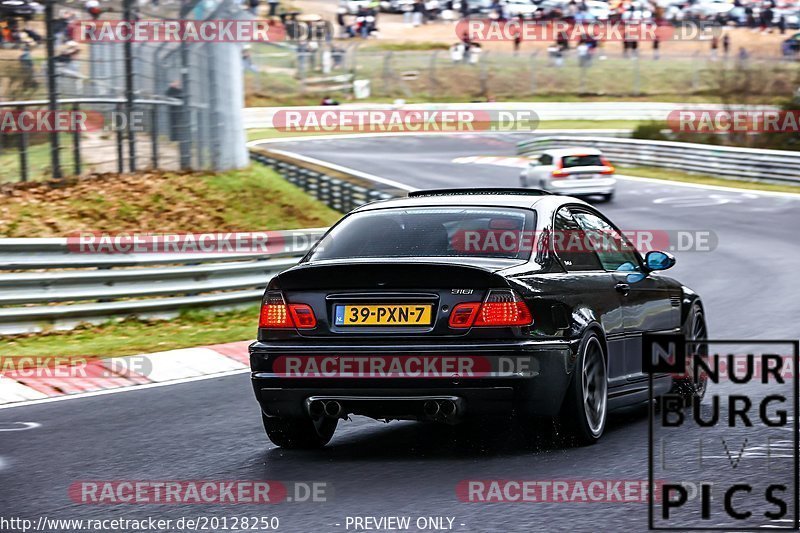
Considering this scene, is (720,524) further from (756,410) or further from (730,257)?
(730,257)

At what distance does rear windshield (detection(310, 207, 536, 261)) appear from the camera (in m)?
7.11

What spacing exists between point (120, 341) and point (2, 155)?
5954 mm

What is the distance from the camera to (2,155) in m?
17.5

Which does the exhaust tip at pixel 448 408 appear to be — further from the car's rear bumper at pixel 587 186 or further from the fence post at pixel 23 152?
the car's rear bumper at pixel 587 186

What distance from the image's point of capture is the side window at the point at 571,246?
24.5 feet

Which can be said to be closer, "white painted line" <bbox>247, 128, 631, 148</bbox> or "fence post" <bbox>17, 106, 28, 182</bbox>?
"fence post" <bbox>17, 106, 28, 182</bbox>

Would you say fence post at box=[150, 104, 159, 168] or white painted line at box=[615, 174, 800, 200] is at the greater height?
fence post at box=[150, 104, 159, 168]

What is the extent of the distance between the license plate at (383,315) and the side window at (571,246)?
1.05m

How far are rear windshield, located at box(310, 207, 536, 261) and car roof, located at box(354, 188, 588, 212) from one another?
0.08 m

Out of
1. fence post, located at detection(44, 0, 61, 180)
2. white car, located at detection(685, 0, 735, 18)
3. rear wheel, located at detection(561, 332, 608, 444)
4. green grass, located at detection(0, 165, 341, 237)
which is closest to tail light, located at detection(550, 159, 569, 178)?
green grass, located at detection(0, 165, 341, 237)

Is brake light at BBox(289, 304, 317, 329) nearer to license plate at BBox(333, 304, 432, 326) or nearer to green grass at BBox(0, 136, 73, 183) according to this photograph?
license plate at BBox(333, 304, 432, 326)

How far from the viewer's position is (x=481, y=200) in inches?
301

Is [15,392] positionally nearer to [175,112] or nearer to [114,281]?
[114,281]

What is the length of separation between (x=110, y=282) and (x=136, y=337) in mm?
747
